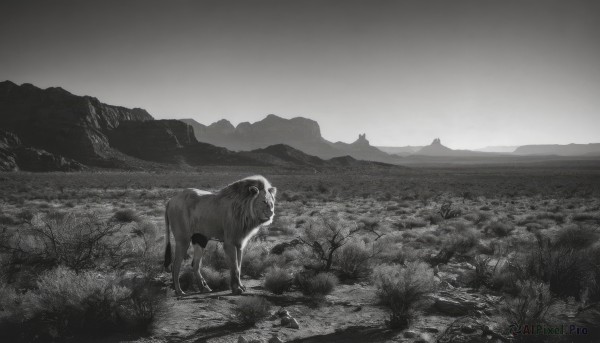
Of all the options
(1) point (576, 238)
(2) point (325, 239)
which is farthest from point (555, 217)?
(2) point (325, 239)

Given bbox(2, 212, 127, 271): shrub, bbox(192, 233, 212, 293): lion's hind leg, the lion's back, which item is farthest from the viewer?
bbox(2, 212, 127, 271): shrub

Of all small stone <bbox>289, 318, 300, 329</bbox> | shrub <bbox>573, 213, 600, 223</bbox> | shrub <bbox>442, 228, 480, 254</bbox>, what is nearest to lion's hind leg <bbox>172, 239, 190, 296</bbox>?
small stone <bbox>289, 318, 300, 329</bbox>

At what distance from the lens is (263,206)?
5680mm

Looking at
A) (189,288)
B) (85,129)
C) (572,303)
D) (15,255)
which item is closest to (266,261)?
(189,288)

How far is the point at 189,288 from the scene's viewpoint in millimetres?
6391

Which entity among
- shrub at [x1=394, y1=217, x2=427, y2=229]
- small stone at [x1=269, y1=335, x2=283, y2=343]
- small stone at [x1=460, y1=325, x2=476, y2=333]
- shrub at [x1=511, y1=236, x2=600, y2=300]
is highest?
shrub at [x1=511, y1=236, x2=600, y2=300]

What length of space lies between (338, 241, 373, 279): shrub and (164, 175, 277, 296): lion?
8.03ft

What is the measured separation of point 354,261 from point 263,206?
3022mm

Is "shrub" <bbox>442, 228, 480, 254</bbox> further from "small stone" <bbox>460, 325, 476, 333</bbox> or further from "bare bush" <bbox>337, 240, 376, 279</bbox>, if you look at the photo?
"small stone" <bbox>460, 325, 476, 333</bbox>

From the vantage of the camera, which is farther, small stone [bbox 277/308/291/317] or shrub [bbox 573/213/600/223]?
shrub [bbox 573/213/600/223]

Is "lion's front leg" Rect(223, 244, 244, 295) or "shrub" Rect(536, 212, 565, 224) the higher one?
"lion's front leg" Rect(223, 244, 244, 295)

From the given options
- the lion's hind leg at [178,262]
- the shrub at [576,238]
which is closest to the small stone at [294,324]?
the lion's hind leg at [178,262]

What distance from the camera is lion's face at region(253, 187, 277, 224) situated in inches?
222

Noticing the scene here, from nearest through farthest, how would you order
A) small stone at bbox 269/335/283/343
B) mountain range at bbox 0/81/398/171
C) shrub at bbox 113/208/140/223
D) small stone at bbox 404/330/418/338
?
small stone at bbox 269/335/283/343
small stone at bbox 404/330/418/338
shrub at bbox 113/208/140/223
mountain range at bbox 0/81/398/171
